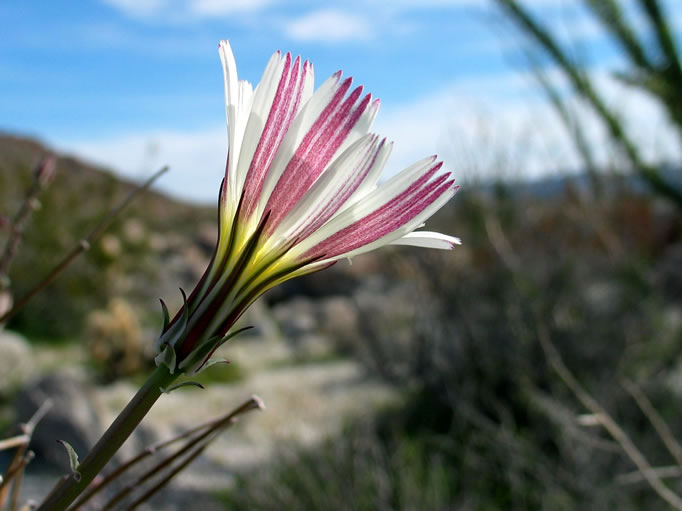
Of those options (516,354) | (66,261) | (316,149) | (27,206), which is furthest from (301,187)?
(516,354)

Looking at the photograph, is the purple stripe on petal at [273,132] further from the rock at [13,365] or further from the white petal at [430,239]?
the rock at [13,365]

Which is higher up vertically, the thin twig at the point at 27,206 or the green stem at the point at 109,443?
the thin twig at the point at 27,206

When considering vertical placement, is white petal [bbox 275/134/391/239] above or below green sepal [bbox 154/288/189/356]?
above

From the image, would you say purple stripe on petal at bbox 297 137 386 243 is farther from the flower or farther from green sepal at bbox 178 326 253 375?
green sepal at bbox 178 326 253 375

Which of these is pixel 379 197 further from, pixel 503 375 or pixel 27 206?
pixel 503 375

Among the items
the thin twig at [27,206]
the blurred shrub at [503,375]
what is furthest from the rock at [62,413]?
the thin twig at [27,206]

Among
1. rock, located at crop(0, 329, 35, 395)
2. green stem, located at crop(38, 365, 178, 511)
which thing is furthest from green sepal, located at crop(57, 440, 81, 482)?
rock, located at crop(0, 329, 35, 395)

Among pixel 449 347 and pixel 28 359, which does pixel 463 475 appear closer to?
pixel 449 347
